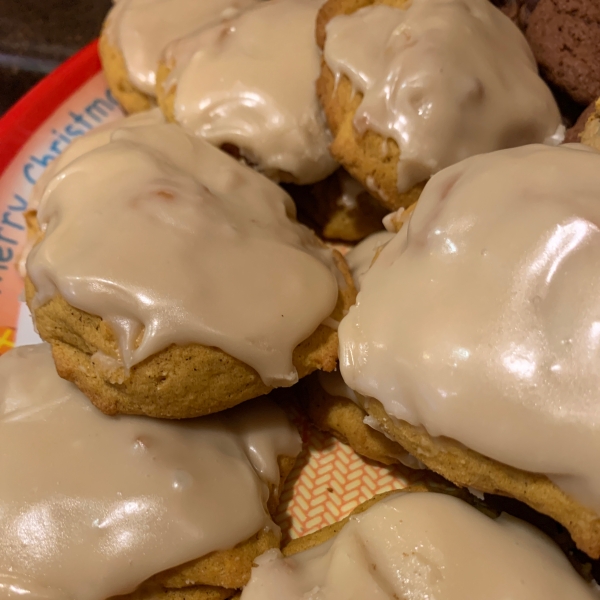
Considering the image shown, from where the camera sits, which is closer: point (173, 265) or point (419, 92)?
point (173, 265)

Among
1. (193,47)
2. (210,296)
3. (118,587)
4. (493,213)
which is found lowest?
(118,587)

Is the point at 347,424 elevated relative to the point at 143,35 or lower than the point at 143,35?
lower

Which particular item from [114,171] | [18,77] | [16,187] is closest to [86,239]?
[114,171]

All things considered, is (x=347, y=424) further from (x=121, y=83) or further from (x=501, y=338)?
(x=121, y=83)

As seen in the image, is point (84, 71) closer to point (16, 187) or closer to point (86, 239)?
point (16, 187)

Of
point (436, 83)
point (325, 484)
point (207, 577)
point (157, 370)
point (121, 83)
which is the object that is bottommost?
point (325, 484)

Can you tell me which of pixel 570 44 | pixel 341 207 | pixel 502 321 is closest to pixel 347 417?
pixel 502 321
